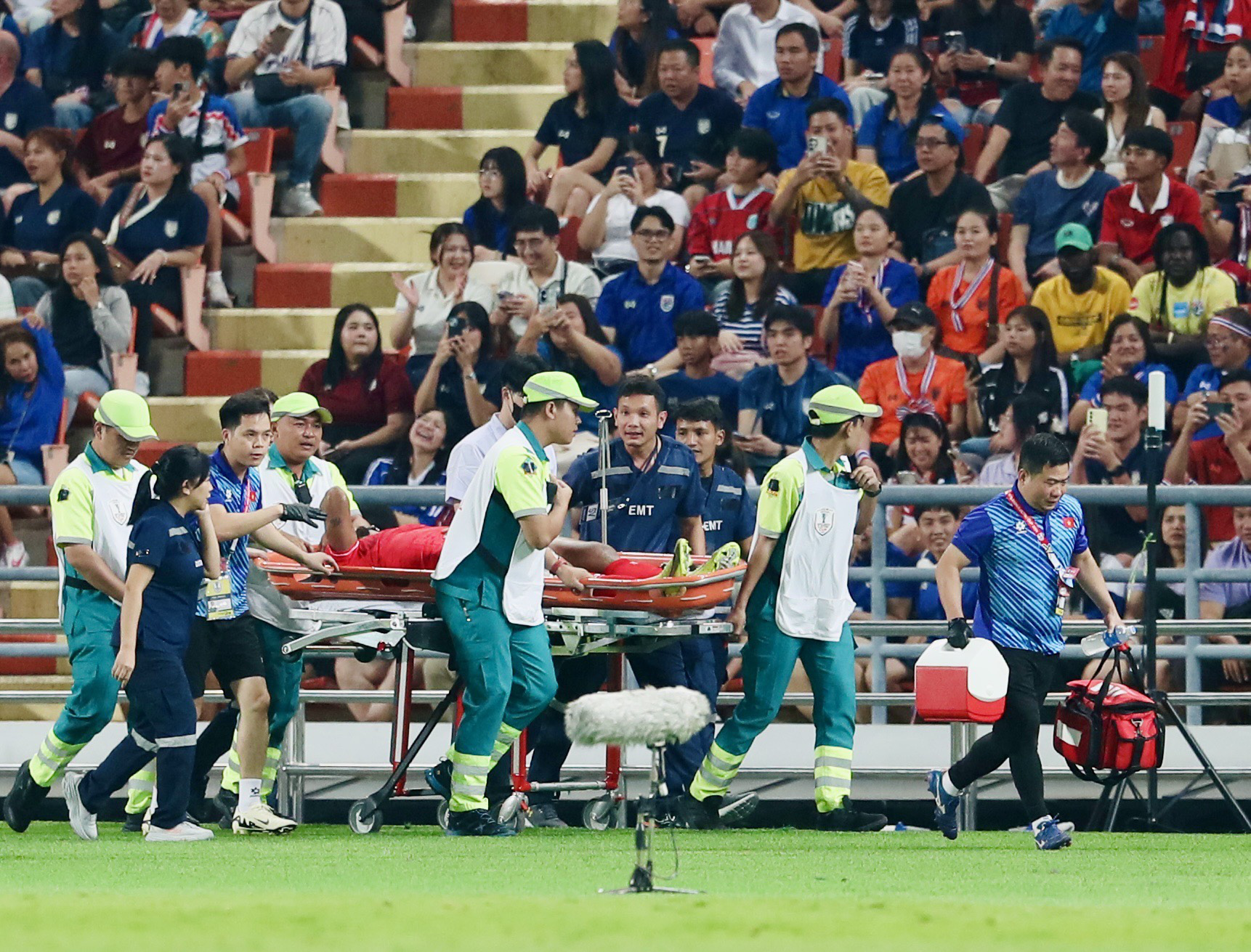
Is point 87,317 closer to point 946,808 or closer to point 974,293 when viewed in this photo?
point 974,293

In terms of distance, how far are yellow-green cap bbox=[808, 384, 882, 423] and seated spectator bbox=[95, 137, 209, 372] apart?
7050 mm

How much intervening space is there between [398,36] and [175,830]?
963 cm

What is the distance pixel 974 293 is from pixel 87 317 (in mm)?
6397

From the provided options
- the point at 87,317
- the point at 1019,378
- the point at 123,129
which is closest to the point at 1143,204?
the point at 1019,378

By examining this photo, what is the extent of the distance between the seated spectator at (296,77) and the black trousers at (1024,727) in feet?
30.1

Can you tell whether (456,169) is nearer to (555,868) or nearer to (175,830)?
(175,830)

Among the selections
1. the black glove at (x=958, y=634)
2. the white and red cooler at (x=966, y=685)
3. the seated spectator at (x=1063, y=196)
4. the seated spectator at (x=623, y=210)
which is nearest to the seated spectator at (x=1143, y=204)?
the seated spectator at (x=1063, y=196)

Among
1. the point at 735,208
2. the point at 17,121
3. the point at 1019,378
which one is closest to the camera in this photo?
the point at 1019,378

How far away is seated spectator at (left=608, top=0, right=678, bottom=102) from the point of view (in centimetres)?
1628

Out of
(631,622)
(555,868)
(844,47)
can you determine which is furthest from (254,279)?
(555,868)

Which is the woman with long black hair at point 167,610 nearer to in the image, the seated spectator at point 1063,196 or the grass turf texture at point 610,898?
the grass turf texture at point 610,898

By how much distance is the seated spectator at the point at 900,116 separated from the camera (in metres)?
14.6

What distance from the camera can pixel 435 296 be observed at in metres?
14.8

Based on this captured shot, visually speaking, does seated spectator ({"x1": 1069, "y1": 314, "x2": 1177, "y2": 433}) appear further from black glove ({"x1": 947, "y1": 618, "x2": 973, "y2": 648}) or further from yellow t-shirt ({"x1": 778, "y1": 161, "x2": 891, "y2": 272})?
black glove ({"x1": 947, "y1": 618, "x2": 973, "y2": 648})
